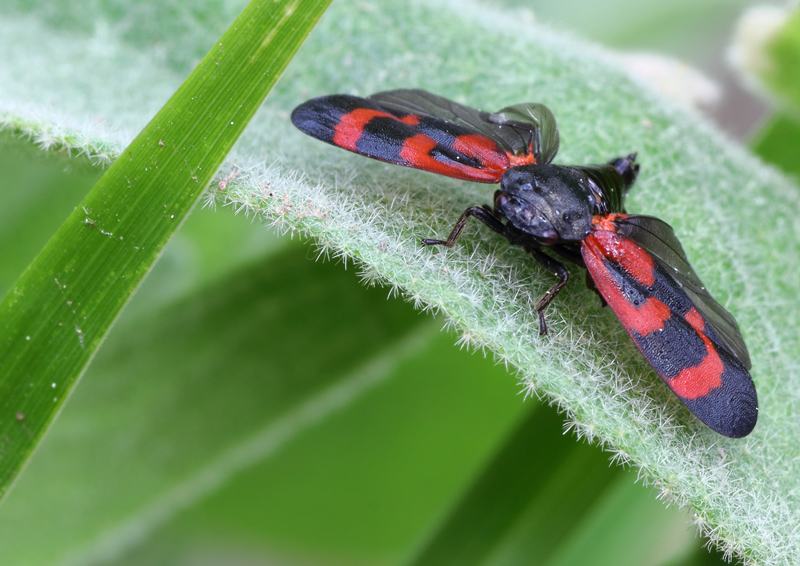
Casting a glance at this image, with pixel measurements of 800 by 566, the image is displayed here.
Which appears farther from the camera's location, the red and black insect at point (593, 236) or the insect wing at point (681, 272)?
the insect wing at point (681, 272)

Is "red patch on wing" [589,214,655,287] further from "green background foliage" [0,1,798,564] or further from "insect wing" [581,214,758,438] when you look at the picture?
"green background foliage" [0,1,798,564]

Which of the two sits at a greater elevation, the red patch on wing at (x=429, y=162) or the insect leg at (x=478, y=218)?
the red patch on wing at (x=429, y=162)

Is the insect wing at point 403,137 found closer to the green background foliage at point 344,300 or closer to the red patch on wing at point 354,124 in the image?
the red patch on wing at point 354,124

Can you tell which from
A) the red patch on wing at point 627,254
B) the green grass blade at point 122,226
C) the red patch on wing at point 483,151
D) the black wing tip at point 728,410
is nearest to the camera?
the green grass blade at point 122,226

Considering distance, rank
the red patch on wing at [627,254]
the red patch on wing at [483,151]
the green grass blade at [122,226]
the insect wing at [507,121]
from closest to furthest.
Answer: the green grass blade at [122,226], the red patch on wing at [627,254], the red patch on wing at [483,151], the insect wing at [507,121]

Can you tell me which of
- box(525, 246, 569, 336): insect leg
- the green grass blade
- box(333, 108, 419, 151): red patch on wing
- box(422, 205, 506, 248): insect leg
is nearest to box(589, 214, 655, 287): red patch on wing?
box(525, 246, 569, 336): insect leg

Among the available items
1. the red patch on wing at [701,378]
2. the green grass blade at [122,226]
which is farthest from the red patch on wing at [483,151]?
the red patch on wing at [701,378]
